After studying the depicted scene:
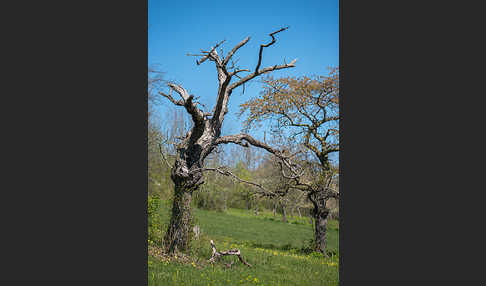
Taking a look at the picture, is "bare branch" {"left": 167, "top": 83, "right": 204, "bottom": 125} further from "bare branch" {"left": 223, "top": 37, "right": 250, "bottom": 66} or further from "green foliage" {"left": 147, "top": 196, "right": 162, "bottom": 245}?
"green foliage" {"left": 147, "top": 196, "right": 162, "bottom": 245}

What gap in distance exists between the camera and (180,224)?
6.22 meters

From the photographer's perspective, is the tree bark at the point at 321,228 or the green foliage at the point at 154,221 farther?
the tree bark at the point at 321,228

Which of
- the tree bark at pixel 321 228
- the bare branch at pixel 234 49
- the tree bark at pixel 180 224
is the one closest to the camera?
the bare branch at pixel 234 49

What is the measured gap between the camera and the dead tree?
6.04 meters

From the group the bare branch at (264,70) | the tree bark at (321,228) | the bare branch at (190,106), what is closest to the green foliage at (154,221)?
the bare branch at (190,106)

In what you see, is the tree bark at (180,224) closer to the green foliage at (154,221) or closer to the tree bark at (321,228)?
the green foliage at (154,221)

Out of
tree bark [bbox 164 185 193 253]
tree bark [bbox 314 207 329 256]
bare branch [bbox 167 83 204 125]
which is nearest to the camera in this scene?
bare branch [bbox 167 83 204 125]

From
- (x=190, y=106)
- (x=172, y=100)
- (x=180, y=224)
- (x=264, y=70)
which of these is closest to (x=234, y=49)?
(x=264, y=70)

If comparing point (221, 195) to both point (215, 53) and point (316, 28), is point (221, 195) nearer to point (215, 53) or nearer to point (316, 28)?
point (215, 53)

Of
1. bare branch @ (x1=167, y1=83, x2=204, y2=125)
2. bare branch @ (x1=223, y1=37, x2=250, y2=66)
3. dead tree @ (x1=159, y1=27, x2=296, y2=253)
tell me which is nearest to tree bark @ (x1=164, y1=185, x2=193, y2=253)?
dead tree @ (x1=159, y1=27, x2=296, y2=253)

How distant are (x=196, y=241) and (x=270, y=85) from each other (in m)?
4.37

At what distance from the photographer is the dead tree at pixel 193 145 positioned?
6.04 metres
